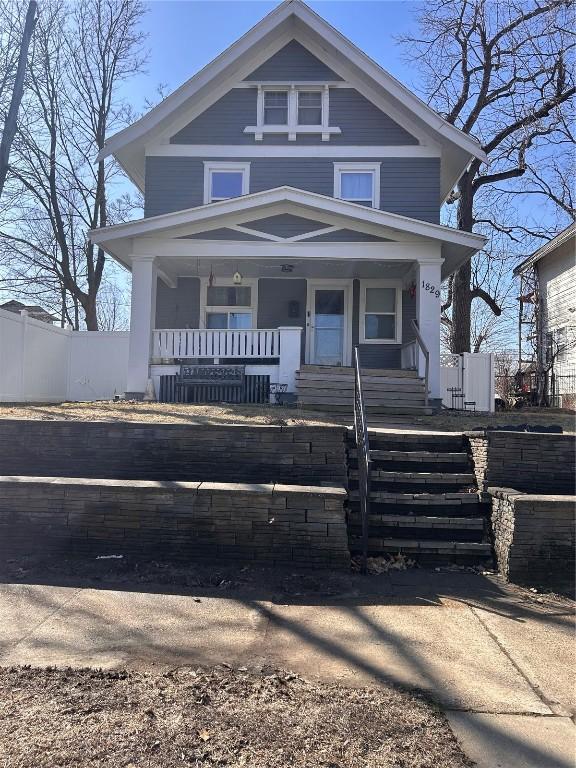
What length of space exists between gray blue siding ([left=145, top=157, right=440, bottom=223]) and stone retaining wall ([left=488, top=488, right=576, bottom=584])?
9.60 metres

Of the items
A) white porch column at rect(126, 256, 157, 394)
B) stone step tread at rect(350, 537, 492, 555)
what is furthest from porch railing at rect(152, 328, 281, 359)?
stone step tread at rect(350, 537, 492, 555)

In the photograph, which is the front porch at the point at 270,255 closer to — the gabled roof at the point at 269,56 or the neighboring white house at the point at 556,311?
the gabled roof at the point at 269,56

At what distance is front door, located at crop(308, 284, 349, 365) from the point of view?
46.0 feet

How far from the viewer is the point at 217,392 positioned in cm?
1166

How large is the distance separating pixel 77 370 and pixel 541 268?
57.7ft

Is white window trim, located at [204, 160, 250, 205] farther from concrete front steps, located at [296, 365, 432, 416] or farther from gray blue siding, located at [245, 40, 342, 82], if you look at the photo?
concrete front steps, located at [296, 365, 432, 416]

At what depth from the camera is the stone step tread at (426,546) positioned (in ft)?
18.0

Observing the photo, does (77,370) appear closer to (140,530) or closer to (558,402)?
(140,530)

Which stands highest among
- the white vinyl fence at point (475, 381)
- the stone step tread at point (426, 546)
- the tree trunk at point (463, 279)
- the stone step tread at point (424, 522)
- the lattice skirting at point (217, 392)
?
the tree trunk at point (463, 279)

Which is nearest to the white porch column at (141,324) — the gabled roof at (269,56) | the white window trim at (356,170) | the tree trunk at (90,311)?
the gabled roof at (269,56)

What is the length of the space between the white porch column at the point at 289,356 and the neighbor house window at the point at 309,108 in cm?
559

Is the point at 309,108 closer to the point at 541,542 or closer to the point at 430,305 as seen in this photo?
the point at 430,305

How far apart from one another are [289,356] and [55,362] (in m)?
7.29

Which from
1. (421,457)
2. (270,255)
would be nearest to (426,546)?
(421,457)
